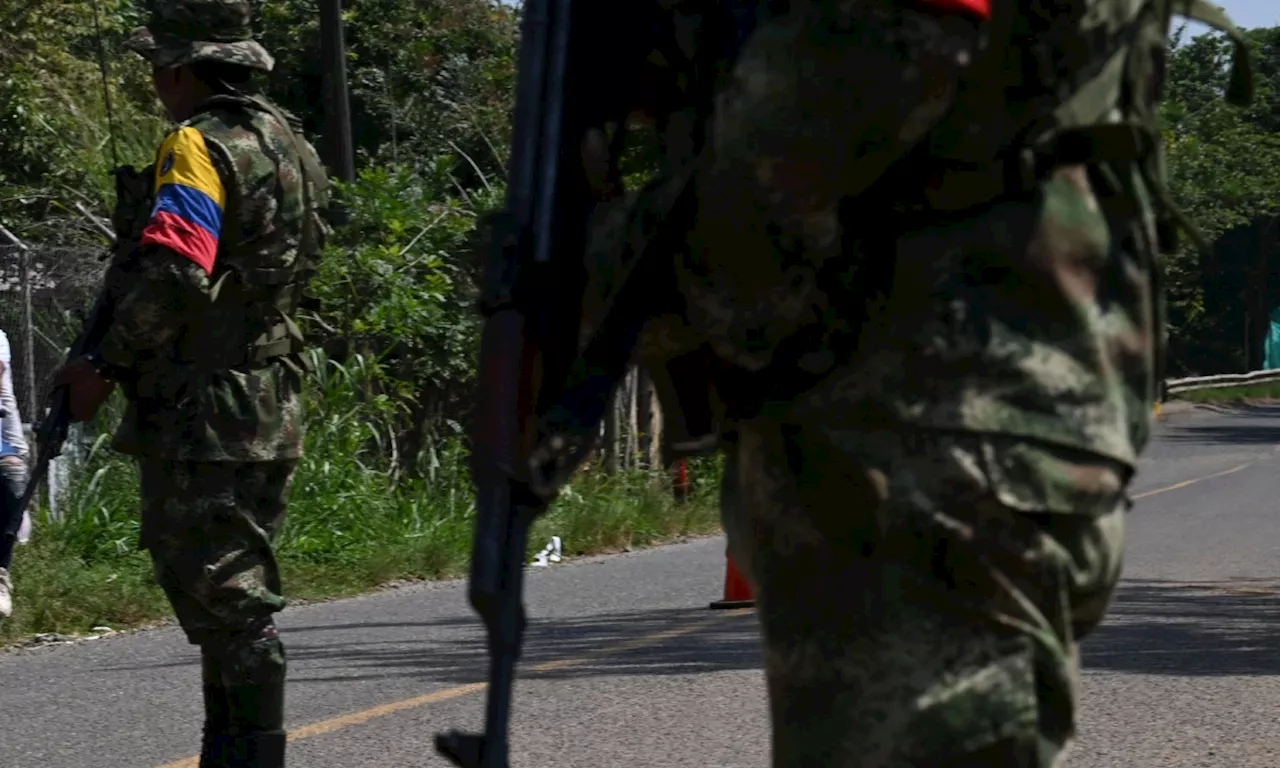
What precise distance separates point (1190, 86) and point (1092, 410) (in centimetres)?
5136

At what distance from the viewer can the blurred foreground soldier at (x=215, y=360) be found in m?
4.66

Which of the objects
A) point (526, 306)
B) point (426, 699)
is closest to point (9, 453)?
point (426, 699)

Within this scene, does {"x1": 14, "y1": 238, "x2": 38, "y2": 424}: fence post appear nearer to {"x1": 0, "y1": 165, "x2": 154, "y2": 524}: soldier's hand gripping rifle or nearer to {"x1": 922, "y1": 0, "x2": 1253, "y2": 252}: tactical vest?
{"x1": 0, "y1": 165, "x2": 154, "y2": 524}: soldier's hand gripping rifle

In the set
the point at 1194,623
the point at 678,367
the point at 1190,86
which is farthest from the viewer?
the point at 1190,86

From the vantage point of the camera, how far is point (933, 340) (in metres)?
2.16

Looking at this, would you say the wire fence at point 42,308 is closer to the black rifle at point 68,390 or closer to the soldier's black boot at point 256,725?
the black rifle at point 68,390

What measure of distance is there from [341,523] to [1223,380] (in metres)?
35.3

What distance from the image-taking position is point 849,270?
2.20 m

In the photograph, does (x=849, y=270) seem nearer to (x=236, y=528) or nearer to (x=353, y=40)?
(x=236, y=528)

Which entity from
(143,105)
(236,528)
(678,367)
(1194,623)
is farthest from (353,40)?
(678,367)

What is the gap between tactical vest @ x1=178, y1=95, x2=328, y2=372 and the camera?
4.78m

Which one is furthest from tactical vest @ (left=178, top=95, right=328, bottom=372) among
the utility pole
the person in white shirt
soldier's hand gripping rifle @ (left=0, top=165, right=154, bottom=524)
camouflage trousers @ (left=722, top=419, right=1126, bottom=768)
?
the utility pole

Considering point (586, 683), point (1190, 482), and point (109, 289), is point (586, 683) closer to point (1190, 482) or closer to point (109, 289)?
point (109, 289)

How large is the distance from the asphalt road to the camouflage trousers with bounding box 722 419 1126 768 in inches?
145
